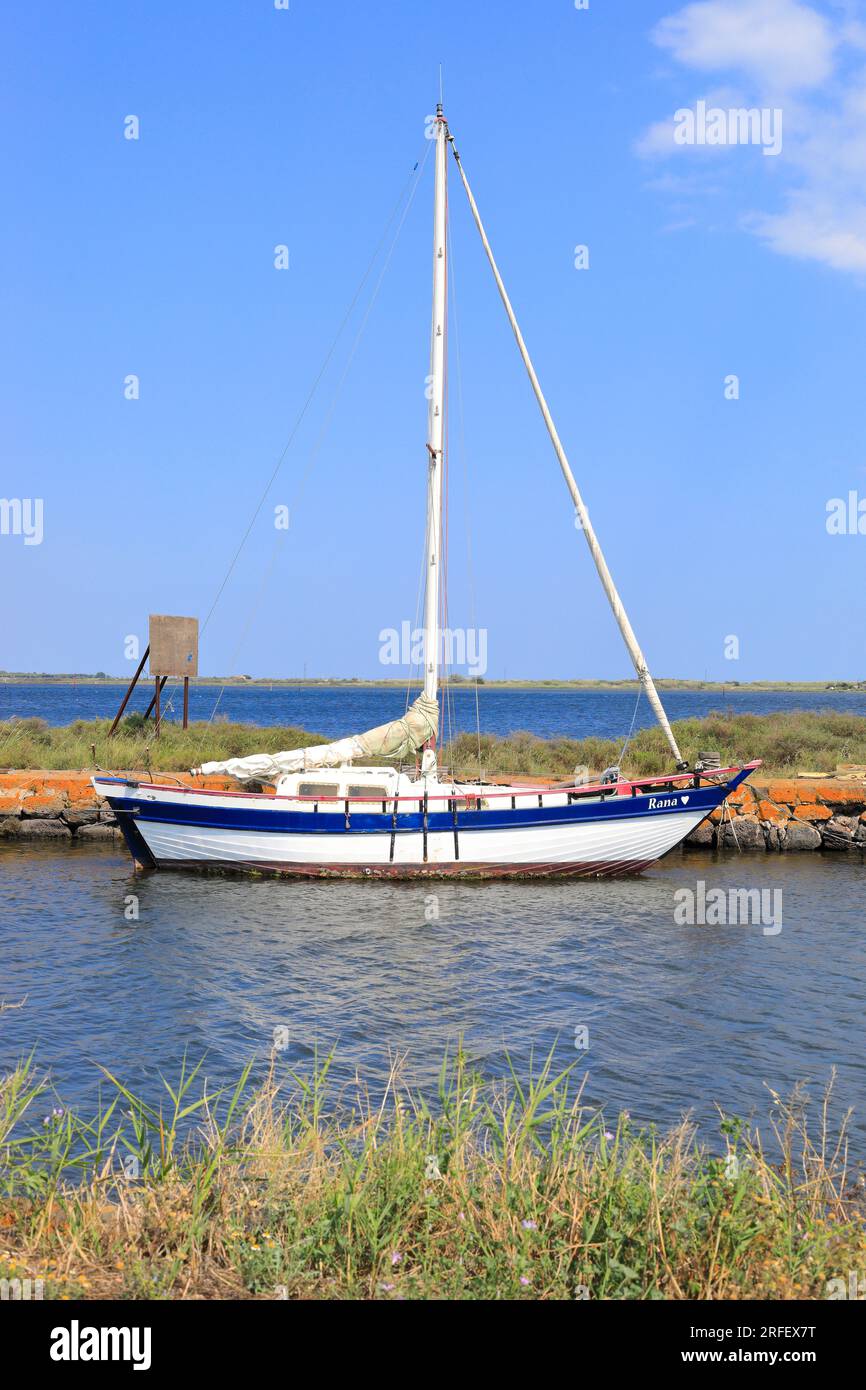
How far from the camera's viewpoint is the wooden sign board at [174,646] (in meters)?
35.8

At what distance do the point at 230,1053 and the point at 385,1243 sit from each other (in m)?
6.74

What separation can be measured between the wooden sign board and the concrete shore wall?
7505mm

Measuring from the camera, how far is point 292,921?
750 inches

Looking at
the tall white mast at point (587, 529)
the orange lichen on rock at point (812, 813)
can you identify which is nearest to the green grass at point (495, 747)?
the orange lichen on rock at point (812, 813)

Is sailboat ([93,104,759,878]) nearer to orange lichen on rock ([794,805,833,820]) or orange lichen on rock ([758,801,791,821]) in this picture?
orange lichen on rock ([758,801,791,821])

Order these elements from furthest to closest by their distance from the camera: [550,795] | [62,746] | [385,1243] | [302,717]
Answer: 1. [302,717]
2. [62,746]
3. [550,795]
4. [385,1243]

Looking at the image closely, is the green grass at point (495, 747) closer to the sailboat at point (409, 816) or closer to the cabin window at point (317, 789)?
the sailboat at point (409, 816)

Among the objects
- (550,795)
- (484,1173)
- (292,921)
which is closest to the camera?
(484,1173)

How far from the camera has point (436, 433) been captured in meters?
24.4

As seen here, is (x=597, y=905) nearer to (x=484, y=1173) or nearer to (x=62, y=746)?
(x=484, y=1173)

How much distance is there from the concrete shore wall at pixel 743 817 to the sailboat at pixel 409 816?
13.9 ft

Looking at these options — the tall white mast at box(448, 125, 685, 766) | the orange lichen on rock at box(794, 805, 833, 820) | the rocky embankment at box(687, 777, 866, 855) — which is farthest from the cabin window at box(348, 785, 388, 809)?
the orange lichen on rock at box(794, 805, 833, 820)

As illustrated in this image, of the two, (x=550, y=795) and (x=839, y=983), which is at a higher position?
(x=550, y=795)
